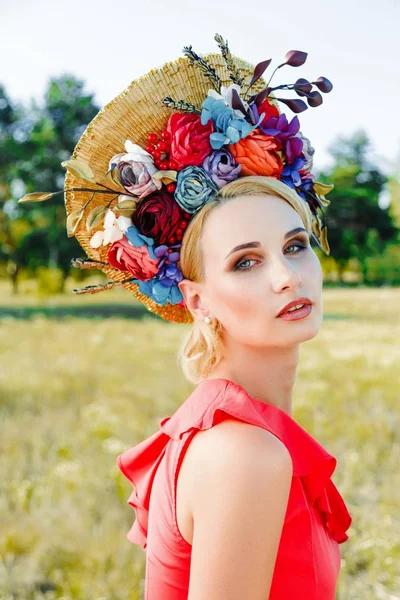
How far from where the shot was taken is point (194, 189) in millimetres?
2094

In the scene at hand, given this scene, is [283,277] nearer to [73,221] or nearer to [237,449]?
[237,449]

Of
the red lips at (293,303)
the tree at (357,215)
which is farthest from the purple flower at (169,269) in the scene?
the tree at (357,215)

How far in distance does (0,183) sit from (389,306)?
18.2 m

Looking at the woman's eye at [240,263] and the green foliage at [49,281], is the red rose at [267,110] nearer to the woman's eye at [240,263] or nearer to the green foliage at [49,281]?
the woman's eye at [240,263]

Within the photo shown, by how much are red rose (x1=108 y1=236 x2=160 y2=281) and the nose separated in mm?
490

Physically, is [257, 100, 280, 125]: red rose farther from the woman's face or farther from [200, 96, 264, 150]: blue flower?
the woman's face

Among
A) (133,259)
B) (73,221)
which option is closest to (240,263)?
(133,259)

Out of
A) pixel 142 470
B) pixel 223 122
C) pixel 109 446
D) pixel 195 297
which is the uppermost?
pixel 223 122

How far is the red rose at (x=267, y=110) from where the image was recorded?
223 cm

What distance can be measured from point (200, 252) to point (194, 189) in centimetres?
21

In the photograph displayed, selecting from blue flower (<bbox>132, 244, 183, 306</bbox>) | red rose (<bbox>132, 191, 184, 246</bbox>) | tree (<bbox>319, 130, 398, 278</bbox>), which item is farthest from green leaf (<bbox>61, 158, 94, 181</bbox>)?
tree (<bbox>319, 130, 398, 278</bbox>)

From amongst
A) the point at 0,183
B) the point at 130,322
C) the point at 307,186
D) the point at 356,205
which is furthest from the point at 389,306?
the point at 356,205

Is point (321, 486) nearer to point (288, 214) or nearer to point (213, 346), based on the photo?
point (213, 346)

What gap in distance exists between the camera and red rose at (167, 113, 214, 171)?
Answer: 83.4 inches
